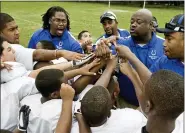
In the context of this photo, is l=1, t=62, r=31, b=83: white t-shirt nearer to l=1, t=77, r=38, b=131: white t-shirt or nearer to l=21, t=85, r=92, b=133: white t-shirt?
l=1, t=77, r=38, b=131: white t-shirt

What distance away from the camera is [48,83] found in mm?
2549

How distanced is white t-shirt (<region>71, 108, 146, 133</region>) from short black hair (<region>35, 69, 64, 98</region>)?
33cm

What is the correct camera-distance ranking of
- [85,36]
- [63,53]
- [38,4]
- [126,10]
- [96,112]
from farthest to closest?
1. [38,4]
2. [126,10]
3. [85,36]
4. [63,53]
5. [96,112]

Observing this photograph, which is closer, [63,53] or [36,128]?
[36,128]

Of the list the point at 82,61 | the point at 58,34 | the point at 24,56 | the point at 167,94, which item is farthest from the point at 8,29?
the point at 167,94

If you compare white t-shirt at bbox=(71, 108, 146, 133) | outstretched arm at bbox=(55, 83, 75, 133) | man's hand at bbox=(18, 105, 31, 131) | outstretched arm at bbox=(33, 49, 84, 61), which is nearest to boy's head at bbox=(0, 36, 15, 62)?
outstretched arm at bbox=(33, 49, 84, 61)

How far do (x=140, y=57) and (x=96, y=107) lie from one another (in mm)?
1775

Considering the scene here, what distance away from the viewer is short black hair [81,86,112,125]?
2221mm

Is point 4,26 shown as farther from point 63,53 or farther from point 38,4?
point 38,4

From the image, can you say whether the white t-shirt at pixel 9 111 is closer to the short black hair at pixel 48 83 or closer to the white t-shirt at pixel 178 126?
the short black hair at pixel 48 83

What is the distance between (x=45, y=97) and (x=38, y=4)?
20378 mm

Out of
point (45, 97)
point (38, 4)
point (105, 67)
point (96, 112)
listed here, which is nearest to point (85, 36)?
point (105, 67)

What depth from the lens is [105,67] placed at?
124 inches

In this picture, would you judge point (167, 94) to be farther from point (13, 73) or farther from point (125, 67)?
point (13, 73)
